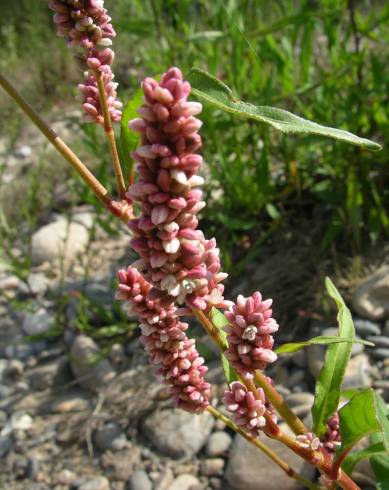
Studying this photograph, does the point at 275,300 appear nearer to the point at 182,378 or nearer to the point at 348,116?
the point at 348,116

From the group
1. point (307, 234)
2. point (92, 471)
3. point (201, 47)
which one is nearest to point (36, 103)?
point (201, 47)

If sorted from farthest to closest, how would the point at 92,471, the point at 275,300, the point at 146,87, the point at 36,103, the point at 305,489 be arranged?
the point at 36,103 → the point at 275,300 → the point at 92,471 → the point at 305,489 → the point at 146,87

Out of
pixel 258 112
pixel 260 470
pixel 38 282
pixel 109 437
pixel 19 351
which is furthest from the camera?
Answer: pixel 38 282

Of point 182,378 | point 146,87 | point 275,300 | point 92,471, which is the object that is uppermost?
point 146,87

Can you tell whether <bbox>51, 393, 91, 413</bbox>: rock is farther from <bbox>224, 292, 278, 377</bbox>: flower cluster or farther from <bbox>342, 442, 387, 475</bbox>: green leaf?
<bbox>224, 292, 278, 377</bbox>: flower cluster

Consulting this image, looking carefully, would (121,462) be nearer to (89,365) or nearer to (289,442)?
(89,365)

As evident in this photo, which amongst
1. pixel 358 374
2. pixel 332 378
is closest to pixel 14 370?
pixel 358 374
